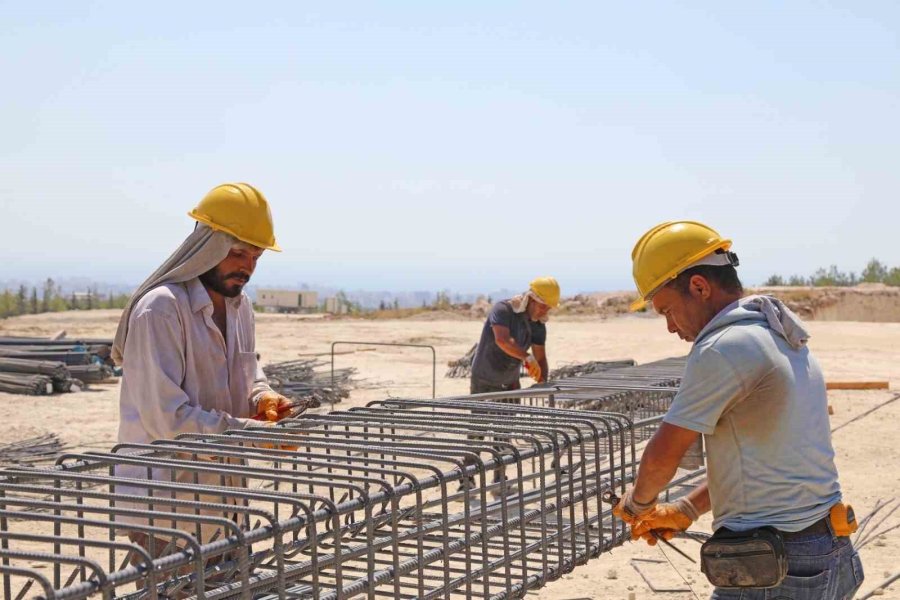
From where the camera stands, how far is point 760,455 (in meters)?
2.85

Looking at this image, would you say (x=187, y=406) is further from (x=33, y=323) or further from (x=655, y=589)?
(x=33, y=323)

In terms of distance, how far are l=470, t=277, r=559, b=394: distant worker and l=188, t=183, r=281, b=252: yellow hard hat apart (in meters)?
4.46

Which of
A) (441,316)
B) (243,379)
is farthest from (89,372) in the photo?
(441,316)

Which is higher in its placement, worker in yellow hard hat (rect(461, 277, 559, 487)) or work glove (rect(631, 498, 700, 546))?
worker in yellow hard hat (rect(461, 277, 559, 487))

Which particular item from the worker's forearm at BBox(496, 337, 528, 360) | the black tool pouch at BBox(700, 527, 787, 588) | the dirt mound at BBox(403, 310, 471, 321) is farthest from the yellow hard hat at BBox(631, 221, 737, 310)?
the dirt mound at BBox(403, 310, 471, 321)

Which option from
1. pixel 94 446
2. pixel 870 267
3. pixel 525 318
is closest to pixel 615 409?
pixel 525 318

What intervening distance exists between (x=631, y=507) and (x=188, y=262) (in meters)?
1.84

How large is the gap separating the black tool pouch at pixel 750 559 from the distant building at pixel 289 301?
4325 centimetres

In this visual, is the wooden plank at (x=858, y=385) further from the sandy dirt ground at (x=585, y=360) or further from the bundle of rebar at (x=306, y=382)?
the bundle of rebar at (x=306, y=382)

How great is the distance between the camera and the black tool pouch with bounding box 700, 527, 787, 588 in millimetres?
2791

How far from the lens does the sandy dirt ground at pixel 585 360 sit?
20.2 feet

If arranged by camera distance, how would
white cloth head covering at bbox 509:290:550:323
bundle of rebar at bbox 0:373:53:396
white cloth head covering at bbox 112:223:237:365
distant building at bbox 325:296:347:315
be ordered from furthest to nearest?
distant building at bbox 325:296:347:315, bundle of rebar at bbox 0:373:53:396, white cloth head covering at bbox 509:290:550:323, white cloth head covering at bbox 112:223:237:365

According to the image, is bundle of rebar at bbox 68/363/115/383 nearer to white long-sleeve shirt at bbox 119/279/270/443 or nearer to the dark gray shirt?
the dark gray shirt

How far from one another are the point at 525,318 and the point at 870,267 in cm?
3587
